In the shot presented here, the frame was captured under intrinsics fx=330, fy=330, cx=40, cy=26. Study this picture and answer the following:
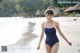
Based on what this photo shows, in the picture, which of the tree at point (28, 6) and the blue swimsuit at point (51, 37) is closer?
the blue swimsuit at point (51, 37)

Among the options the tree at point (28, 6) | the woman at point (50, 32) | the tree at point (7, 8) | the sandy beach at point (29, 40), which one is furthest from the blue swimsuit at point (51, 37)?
the tree at point (7, 8)

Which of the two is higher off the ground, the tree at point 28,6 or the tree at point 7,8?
the tree at point 28,6

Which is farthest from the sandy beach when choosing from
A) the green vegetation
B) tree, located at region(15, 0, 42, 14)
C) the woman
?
tree, located at region(15, 0, 42, 14)

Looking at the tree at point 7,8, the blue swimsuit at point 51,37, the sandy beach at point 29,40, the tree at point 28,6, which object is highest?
the blue swimsuit at point 51,37

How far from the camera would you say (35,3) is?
145000 millimetres

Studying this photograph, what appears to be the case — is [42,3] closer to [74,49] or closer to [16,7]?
[16,7]

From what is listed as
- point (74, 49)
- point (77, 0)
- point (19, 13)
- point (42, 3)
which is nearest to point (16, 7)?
point (19, 13)

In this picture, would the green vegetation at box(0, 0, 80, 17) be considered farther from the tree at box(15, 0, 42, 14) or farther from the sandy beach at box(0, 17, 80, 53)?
the sandy beach at box(0, 17, 80, 53)

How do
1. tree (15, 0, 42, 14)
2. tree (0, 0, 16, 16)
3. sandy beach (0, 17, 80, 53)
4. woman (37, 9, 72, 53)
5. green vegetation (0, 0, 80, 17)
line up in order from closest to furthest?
1. woman (37, 9, 72, 53)
2. sandy beach (0, 17, 80, 53)
3. green vegetation (0, 0, 80, 17)
4. tree (15, 0, 42, 14)
5. tree (0, 0, 16, 16)

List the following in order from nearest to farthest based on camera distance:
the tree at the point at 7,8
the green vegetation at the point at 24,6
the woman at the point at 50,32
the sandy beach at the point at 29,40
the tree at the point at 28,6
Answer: the woman at the point at 50,32
the sandy beach at the point at 29,40
the green vegetation at the point at 24,6
the tree at the point at 28,6
the tree at the point at 7,8

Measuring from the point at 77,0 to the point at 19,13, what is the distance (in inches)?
1548

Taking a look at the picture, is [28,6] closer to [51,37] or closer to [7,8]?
[7,8]

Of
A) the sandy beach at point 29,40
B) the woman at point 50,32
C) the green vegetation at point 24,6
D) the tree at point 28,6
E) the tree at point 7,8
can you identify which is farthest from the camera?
the tree at point 7,8

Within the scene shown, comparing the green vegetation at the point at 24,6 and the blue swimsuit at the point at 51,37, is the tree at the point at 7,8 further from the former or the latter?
the blue swimsuit at the point at 51,37
